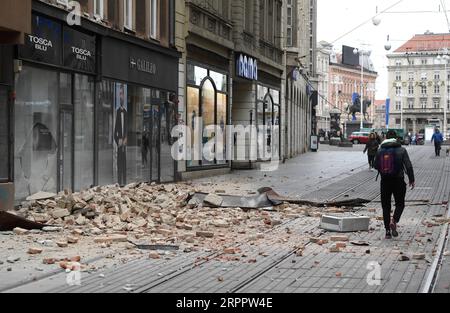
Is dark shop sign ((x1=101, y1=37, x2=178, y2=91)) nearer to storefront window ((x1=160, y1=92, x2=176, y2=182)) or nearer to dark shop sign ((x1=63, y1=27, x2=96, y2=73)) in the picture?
storefront window ((x1=160, y1=92, x2=176, y2=182))

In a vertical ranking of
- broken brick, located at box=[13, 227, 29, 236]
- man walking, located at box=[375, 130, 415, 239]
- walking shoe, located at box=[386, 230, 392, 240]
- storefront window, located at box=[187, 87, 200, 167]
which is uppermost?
storefront window, located at box=[187, 87, 200, 167]

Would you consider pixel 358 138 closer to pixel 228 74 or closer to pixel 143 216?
pixel 228 74

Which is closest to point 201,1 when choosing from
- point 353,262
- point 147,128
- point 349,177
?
point 147,128

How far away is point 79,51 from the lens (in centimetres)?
1770

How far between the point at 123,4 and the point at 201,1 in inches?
269

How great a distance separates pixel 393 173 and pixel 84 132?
889 centimetres

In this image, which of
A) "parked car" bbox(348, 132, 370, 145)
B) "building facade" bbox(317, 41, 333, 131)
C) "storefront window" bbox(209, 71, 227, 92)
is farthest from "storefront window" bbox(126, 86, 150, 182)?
"building facade" bbox(317, 41, 333, 131)

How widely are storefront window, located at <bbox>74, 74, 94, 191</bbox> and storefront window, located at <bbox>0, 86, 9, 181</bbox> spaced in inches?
120

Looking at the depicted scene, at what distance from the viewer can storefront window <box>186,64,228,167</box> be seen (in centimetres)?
2633

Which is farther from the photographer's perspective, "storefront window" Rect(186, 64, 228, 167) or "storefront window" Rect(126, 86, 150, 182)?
"storefront window" Rect(186, 64, 228, 167)

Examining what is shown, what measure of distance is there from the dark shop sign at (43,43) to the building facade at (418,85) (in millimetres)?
106826

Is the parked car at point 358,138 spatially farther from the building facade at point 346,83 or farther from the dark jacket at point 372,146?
the dark jacket at point 372,146

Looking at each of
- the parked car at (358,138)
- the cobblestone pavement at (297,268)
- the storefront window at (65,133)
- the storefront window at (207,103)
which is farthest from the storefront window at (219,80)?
the parked car at (358,138)
